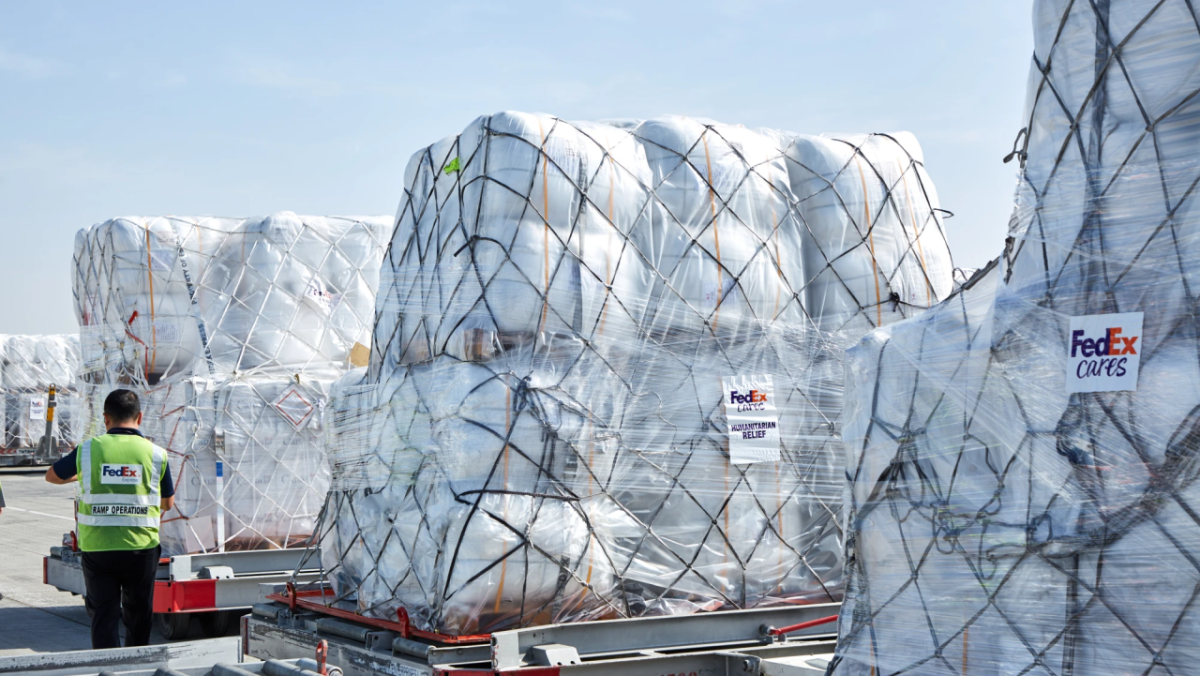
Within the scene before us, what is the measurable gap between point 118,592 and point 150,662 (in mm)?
2705

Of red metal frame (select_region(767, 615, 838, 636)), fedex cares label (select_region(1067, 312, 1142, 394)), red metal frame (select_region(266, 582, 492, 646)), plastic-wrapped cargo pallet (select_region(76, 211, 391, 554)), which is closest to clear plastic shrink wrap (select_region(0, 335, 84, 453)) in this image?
plastic-wrapped cargo pallet (select_region(76, 211, 391, 554))

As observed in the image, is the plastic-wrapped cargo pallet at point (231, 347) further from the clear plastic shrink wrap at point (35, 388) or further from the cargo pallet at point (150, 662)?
the clear plastic shrink wrap at point (35, 388)

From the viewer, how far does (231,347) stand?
10.1 metres

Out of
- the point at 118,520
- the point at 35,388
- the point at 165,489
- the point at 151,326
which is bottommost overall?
the point at 35,388

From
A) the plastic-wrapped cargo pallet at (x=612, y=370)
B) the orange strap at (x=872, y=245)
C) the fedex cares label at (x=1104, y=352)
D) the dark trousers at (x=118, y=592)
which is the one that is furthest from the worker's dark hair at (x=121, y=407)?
the fedex cares label at (x=1104, y=352)

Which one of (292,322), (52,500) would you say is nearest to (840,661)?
(292,322)

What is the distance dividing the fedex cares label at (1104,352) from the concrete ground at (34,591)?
740 centimetres

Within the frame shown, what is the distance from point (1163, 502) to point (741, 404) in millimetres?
3210

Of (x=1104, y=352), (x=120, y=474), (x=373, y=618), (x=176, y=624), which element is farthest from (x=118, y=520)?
(x=1104, y=352)

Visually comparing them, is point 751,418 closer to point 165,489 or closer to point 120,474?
point 165,489

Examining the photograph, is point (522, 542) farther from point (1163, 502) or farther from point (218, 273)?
point (218, 273)

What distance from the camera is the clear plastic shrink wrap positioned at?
26422 millimetres

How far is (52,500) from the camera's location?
21.5 meters

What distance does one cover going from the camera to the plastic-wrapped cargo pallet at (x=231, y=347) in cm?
966
